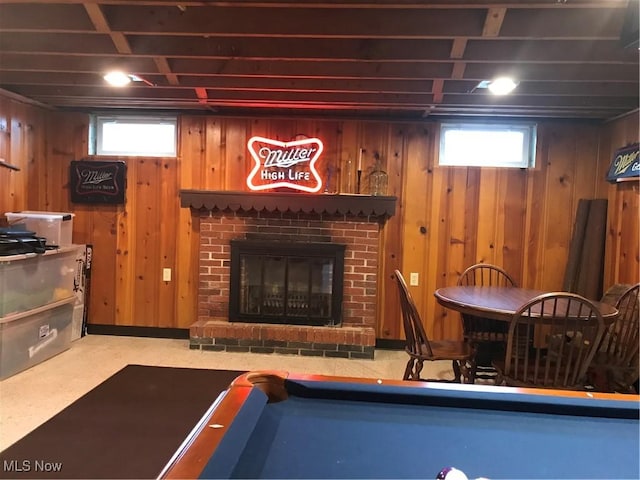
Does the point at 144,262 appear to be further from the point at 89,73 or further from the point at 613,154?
the point at 613,154

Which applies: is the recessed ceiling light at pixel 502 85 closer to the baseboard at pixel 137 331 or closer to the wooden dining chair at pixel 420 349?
the wooden dining chair at pixel 420 349

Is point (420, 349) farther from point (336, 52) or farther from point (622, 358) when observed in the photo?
A: point (336, 52)

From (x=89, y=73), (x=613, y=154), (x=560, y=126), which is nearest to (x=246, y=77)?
(x=89, y=73)

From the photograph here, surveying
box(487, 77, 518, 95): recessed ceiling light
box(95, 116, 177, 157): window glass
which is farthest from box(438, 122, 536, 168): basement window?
box(95, 116, 177, 157): window glass

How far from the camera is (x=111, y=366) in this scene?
12.6 feet

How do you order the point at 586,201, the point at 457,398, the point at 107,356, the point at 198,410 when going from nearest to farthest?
1. the point at 457,398
2. the point at 198,410
3. the point at 107,356
4. the point at 586,201

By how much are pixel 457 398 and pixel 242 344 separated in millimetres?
3140

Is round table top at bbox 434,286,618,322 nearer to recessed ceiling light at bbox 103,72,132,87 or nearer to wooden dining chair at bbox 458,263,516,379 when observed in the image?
wooden dining chair at bbox 458,263,516,379

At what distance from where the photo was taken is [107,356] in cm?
412

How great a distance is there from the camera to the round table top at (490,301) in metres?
2.73

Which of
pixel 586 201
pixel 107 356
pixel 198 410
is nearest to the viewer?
pixel 198 410

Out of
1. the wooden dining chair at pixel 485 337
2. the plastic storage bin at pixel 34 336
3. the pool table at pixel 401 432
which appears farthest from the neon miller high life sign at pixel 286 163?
the pool table at pixel 401 432

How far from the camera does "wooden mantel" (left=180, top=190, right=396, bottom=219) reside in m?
4.38

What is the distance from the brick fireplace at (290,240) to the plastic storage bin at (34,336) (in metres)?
1.11
